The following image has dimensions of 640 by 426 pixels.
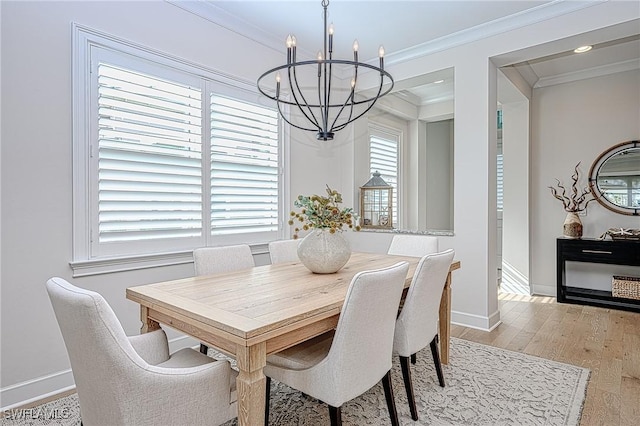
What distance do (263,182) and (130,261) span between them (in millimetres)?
1442

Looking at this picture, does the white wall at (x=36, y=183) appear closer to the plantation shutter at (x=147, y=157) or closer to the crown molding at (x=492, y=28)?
the plantation shutter at (x=147, y=157)

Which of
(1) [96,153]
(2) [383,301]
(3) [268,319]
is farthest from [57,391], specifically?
(2) [383,301]

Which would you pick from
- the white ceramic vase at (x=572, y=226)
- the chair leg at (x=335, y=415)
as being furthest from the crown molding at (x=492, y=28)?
the chair leg at (x=335, y=415)

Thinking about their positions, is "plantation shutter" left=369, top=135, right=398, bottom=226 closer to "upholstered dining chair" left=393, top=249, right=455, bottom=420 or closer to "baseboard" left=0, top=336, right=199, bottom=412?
"upholstered dining chair" left=393, top=249, right=455, bottom=420

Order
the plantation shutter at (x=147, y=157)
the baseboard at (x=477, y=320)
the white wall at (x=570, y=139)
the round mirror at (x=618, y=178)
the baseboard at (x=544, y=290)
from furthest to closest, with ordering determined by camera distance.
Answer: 1. the baseboard at (x=544, y=290)
2. the white wall at (x=570, y=139)
3. the round mirror at (x=618, y=178)
4. the baseboard at (x=477, y=320)
5. the plantation shutter at (x=147, y=157)

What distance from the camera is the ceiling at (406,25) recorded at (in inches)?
120

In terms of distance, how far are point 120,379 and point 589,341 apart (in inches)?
142

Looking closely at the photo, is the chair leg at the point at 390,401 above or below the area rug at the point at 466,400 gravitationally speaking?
above

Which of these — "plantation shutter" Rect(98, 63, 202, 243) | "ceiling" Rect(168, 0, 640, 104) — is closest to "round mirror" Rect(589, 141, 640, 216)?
"ceiling" Rect(168, 0, 640, 104)

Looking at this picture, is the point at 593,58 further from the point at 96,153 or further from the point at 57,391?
the point at 57,391

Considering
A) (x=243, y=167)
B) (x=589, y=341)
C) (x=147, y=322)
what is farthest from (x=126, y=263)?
→ (x=589, y=341)

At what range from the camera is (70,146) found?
2.38 metres

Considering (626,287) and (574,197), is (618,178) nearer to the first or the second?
(574,197)

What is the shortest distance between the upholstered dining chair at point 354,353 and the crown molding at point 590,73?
4420 mm
